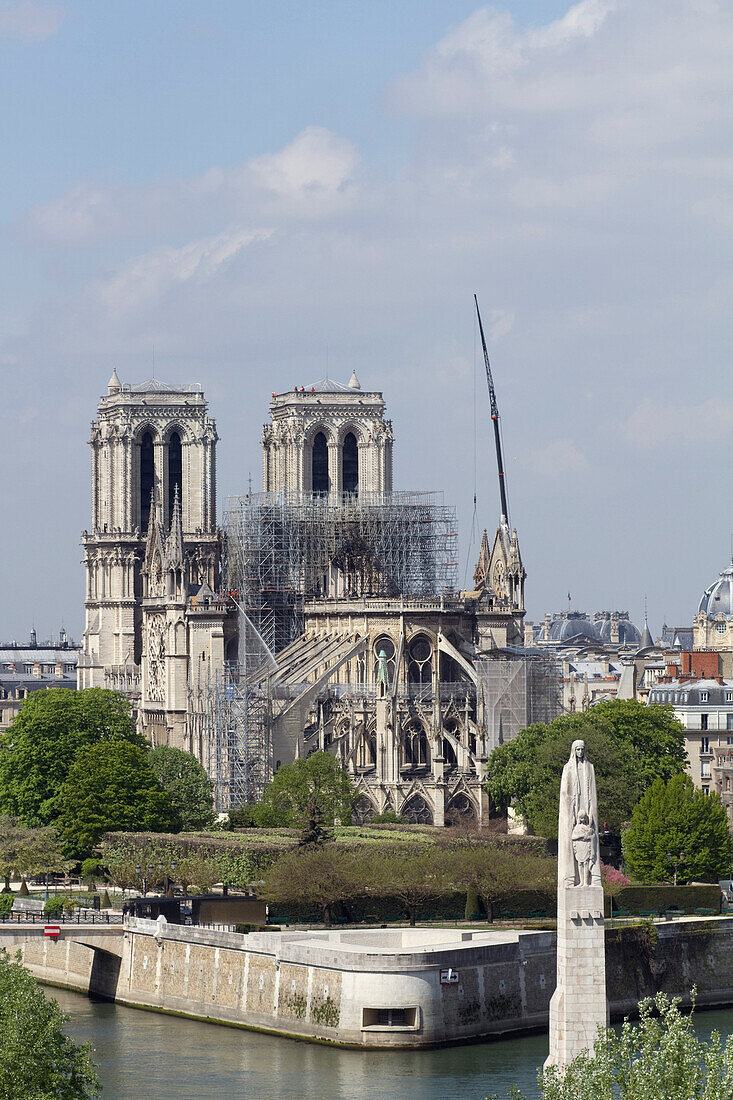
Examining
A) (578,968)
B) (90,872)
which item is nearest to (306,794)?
(90,872)

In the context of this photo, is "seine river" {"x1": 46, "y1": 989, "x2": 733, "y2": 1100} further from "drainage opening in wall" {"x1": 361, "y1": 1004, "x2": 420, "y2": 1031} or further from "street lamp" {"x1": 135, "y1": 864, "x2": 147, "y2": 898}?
"street lamp" {"x1": 135, "y1": 864, "x2": 147, "y2": 898}

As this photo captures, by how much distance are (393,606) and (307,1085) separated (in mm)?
55975

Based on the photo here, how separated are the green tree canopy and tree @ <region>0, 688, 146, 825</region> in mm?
15496

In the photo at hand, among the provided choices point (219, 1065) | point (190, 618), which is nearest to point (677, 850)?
point (219, 1065)

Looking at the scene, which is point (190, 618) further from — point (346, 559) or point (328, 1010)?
point (328, 1010)

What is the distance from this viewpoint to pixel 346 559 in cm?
12662

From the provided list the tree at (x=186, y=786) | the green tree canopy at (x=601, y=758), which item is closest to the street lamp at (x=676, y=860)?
the green tree canopy at (x=601, y=758)

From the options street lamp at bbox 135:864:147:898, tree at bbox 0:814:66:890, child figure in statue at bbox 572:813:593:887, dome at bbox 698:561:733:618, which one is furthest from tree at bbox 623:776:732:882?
dome at bbox 698:561:733:618

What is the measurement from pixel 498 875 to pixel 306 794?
21.9 meters

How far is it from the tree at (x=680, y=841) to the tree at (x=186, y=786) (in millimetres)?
19988

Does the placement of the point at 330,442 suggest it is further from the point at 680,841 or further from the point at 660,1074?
the point at 660,1074

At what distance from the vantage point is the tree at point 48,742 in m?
101

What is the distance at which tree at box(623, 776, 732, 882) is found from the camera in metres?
86.9

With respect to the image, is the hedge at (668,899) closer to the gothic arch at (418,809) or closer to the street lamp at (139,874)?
the street lamp at (139,874)
